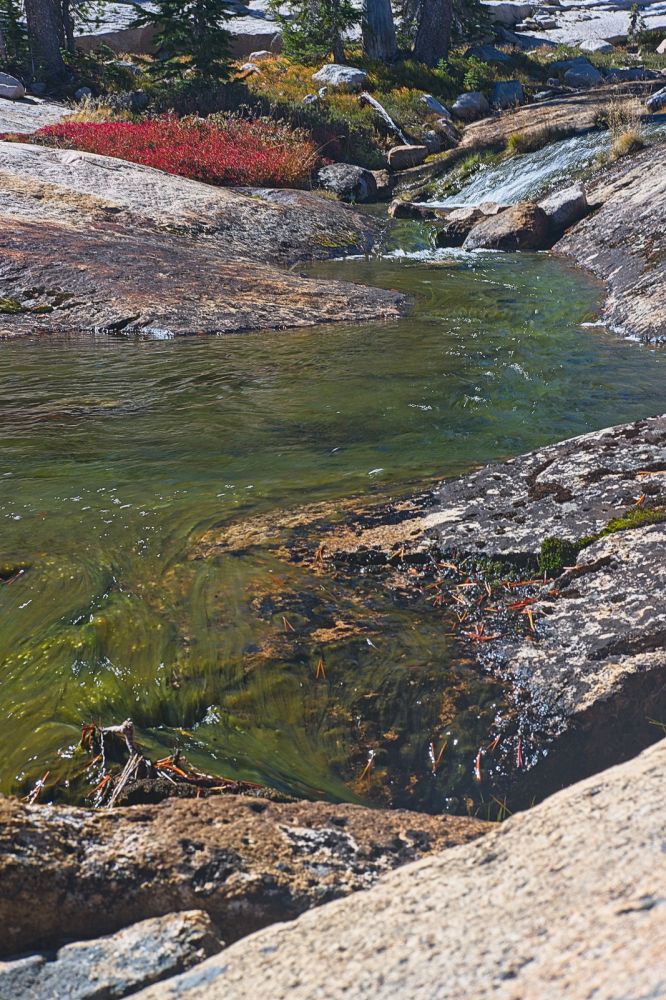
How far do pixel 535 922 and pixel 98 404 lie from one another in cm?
693

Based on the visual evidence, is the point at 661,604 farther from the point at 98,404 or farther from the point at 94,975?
the point at 98,404

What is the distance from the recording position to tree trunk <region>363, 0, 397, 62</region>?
33.6 meters

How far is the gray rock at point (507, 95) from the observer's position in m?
30.3

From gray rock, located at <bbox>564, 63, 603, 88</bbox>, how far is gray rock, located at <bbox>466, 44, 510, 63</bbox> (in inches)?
116

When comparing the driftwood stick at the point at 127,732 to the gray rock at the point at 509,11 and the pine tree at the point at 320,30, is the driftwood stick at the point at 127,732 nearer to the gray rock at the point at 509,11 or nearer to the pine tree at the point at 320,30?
the pine tree at the point at 320,30

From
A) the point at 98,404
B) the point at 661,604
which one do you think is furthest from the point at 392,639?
the point at 98,404

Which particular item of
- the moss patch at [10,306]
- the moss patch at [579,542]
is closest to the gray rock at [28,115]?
the moss patch at [10,306]

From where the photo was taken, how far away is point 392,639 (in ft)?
13.0

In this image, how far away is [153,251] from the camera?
1250 centimetres

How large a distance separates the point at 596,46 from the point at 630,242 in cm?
3556

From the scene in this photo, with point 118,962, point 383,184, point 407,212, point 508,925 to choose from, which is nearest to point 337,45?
point 383,184

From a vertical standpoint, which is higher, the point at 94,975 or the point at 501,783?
the point at 94,975

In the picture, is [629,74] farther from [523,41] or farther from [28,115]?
[28,115]

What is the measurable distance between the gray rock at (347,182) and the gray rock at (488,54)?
16926mm
